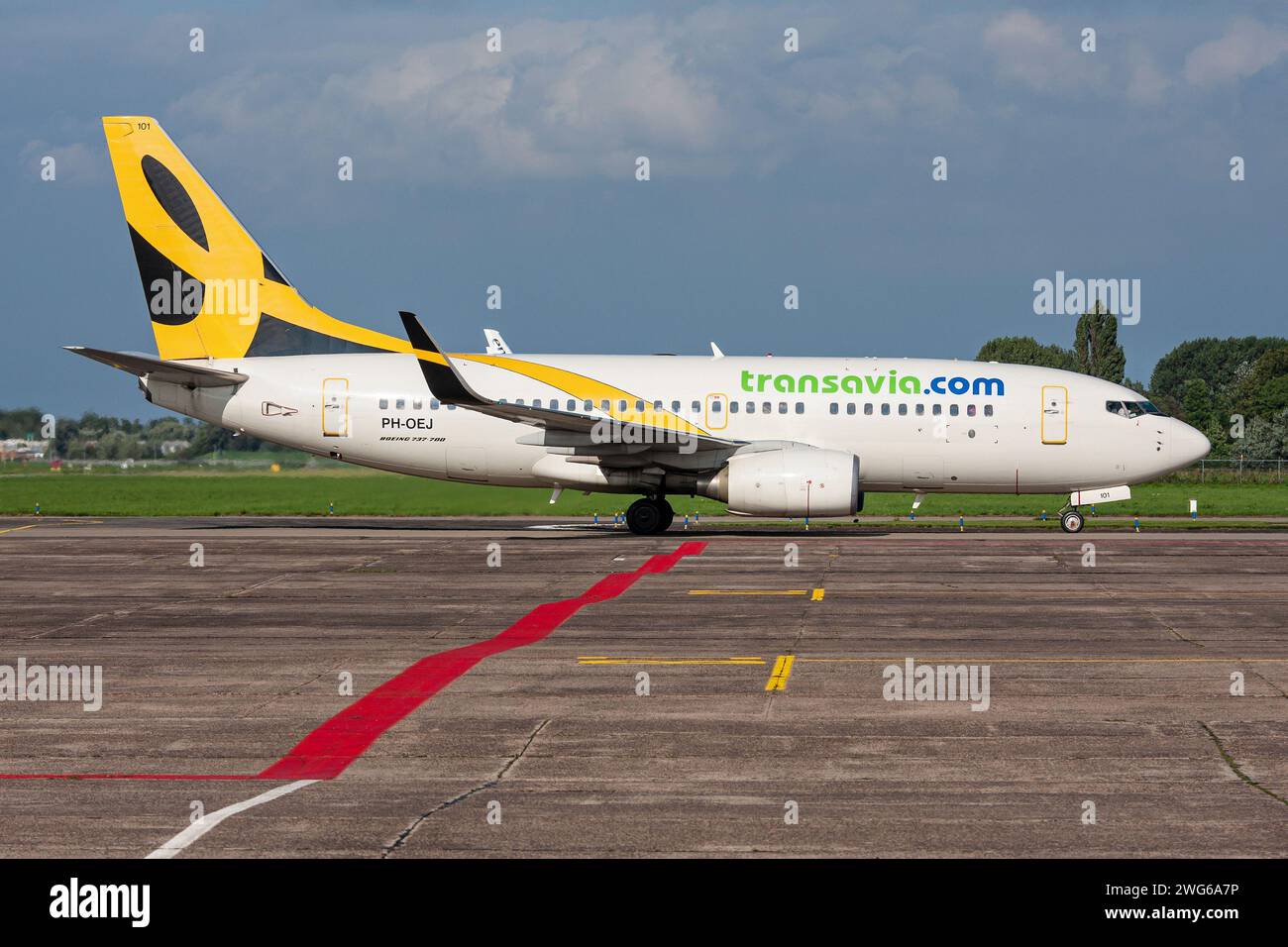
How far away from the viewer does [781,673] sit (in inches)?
601

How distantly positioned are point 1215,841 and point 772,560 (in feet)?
59.8

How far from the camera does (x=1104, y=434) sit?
109 ft

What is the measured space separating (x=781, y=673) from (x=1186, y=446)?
21.5 metres

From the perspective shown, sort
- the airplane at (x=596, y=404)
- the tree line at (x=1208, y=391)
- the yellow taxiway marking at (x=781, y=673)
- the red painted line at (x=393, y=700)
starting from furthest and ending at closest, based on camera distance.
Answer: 1. the tree line at (x=1208, y=391)
2. the airplane at (x=596, y=404)
3. the yellow taxiway marking at (x=781, y=673)
4. the red painted line at (x=393, y=700)

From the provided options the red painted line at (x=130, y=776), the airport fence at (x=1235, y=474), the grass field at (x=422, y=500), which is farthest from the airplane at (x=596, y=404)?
the airport fence at (x=1235, y=474)

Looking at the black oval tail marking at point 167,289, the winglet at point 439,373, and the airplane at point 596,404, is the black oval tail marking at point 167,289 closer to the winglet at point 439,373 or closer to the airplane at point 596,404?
the airplane at point 596,404

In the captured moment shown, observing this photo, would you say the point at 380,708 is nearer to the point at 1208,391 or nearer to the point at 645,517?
the point at 645,517

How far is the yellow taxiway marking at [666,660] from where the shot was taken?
1594 cm

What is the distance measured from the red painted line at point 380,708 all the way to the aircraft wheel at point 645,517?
11752mm

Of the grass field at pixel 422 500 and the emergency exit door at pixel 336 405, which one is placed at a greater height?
the emergency exit door at pixel 336 405

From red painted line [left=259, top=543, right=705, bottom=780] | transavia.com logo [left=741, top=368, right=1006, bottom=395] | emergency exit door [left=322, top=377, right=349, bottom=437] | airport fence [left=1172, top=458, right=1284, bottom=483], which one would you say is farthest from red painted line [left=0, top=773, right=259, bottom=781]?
airport fence [left=1172, top=458, right=1284, bottom=483]

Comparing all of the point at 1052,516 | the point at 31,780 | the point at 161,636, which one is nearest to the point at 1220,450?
the point at 1052,516

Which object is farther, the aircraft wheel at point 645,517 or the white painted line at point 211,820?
the aircraft wheel at point 645,517
